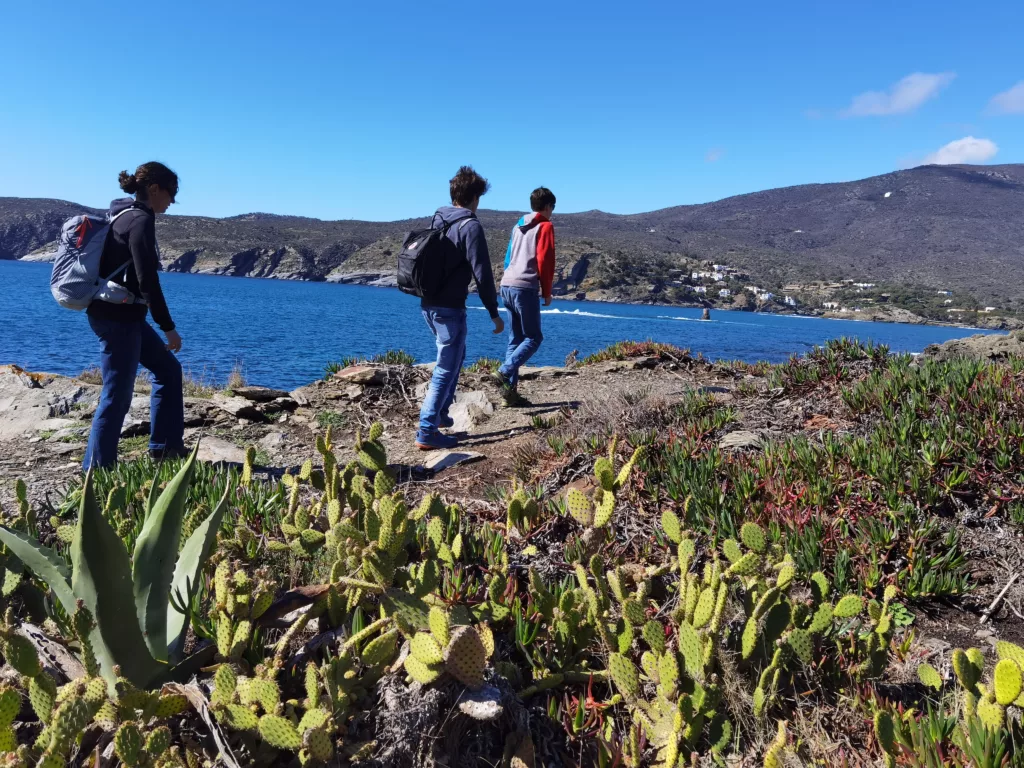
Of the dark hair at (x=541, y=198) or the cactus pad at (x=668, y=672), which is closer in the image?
the cactus pad at (x=668, y=672)

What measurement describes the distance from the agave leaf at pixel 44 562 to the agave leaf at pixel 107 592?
0.10 metres

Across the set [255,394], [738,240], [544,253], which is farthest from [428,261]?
[738,240]

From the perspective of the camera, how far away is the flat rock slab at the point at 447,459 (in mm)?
5461

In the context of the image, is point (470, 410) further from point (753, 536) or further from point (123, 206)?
point (753, 536)

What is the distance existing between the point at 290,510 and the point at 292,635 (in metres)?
1.01

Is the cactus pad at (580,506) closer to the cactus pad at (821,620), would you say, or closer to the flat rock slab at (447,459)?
the cactus pad at (821,620)

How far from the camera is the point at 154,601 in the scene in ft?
6.61

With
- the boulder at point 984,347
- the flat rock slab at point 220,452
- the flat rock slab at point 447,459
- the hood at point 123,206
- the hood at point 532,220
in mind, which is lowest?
the flat rock slab at point 447,459

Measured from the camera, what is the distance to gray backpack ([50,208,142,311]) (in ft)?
14.1

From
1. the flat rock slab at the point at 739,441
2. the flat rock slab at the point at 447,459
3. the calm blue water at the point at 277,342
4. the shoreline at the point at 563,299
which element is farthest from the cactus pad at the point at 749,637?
the shoreline at the point at 563,299

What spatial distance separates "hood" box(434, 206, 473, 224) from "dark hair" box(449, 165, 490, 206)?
0.38 feet

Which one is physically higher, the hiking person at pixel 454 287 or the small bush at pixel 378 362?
the hiking person at pixel 454 287

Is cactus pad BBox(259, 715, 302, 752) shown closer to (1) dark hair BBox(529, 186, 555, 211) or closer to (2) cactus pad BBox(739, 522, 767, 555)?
(2) cactus pad BBox(739, 522, 767, 555)

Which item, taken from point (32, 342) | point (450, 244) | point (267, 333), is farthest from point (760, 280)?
point (450, 244)
